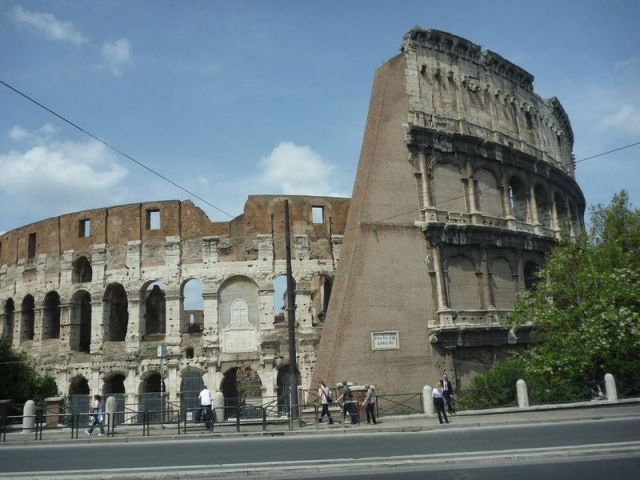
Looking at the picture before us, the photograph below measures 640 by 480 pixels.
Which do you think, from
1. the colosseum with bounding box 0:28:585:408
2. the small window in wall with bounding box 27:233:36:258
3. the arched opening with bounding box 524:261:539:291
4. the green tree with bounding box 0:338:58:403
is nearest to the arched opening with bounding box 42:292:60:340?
the colosseum with bounding box 0:28:585:408

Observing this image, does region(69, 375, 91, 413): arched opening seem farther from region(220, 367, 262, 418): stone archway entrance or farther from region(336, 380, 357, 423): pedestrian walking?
region(336, 380, 357, 423): pedestrian walking

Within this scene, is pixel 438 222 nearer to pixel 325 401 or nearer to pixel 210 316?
pixel 325 401

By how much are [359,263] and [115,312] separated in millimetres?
15593

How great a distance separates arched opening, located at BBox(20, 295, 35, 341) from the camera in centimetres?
3203

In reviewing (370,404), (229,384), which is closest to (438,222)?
(370,404)

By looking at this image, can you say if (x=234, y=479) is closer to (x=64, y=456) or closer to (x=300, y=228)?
(x=64, y=456)

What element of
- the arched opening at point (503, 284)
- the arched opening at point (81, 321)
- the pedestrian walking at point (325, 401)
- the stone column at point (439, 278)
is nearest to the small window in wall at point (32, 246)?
the arched opening at point (81, 321)

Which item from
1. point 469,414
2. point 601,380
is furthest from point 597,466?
point 601,380

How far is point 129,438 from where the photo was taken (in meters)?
16.6

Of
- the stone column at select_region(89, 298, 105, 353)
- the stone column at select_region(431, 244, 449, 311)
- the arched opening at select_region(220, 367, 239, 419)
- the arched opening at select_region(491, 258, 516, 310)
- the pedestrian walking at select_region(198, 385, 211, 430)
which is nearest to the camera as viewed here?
the pedestrian walking at select_region(198, 385, 211, 430)

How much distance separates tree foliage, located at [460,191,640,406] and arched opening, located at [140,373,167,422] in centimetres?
1322

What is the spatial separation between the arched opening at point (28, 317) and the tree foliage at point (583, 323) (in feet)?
80.9

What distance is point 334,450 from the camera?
11.7m

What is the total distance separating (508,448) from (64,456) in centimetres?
964
